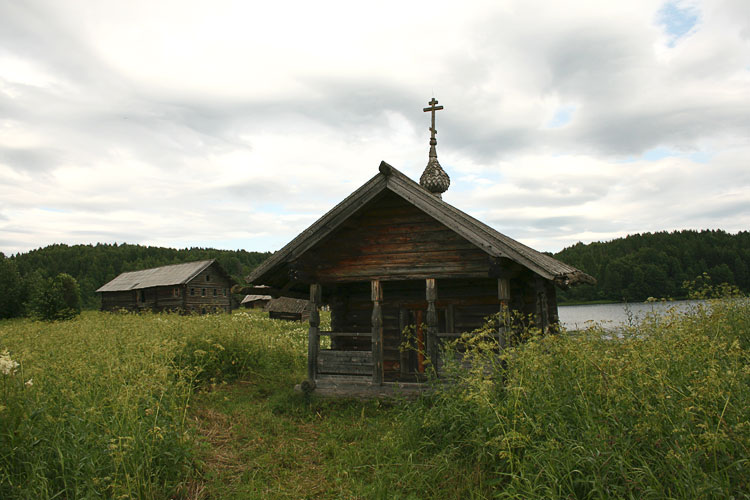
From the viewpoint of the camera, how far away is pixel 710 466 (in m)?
3.55

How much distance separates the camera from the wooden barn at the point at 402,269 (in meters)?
8.88

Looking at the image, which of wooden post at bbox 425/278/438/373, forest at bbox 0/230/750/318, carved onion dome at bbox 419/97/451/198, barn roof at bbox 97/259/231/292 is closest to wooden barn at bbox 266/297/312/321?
barn roof at bbox 97/259/231/292

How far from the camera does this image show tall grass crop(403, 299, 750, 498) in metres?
3.46

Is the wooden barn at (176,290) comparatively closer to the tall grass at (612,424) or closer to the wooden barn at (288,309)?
the wooden barn at (288,309)

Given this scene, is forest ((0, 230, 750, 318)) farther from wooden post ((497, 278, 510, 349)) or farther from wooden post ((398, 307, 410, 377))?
wooden post ((497, 278, 510, 349))

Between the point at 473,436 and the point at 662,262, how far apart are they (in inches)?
2066

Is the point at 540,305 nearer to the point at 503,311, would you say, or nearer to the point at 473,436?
the point at 503,311

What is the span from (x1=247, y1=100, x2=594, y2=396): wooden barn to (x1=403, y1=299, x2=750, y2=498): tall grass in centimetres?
278

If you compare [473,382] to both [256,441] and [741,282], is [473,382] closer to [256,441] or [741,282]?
[256,441]

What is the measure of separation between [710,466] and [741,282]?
169 feet

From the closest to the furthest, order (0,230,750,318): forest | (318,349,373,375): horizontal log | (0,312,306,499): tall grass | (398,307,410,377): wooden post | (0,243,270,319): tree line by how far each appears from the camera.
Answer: (0,312,306,499): tall grass → (318,349,373,375): horizontal log → (398,307,410,377): wooden post → (0,230,750,318): forest → (0,243,270,319): tree line

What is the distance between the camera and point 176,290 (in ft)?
127

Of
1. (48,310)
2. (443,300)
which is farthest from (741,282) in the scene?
(48,310)

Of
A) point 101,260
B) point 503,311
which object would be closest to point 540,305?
point 503,311
